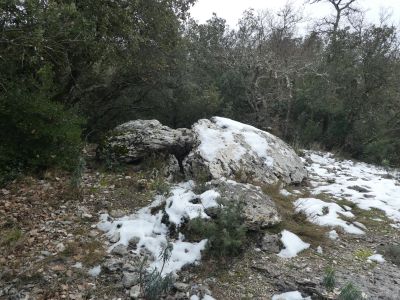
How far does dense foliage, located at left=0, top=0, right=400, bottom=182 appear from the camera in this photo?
6168 millimetres

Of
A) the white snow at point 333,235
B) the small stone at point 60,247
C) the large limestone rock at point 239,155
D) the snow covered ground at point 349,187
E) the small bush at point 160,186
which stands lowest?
the small stone at point 60,247

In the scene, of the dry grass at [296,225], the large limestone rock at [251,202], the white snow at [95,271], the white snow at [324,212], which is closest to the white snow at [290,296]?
the large limestone rock at [251,202]

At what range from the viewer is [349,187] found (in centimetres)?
795

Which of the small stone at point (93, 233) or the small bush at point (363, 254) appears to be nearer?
the small stone at point (93, 233)

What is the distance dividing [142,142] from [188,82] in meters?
4.61

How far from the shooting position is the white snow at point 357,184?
7.13m

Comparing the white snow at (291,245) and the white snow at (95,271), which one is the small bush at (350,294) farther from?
the white snow at (95,271)

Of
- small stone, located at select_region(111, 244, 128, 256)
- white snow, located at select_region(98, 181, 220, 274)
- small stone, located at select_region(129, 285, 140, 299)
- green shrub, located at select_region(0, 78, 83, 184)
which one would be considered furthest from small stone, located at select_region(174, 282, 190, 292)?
green shrub, located at select_region(0, 78, 83, 184)

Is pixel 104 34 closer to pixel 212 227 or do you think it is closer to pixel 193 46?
pixel 212 227

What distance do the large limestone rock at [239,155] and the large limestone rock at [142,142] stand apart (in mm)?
352

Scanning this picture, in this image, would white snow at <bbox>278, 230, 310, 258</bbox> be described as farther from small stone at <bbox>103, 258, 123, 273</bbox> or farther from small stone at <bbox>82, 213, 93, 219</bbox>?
small stone at <bbox>82, 213, 93, 219</bbox>

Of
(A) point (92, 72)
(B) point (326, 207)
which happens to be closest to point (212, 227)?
(B) point (326, 207)

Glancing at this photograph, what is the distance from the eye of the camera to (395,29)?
13797mm

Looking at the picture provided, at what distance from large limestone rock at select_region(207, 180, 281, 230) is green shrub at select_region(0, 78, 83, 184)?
8.41 ft
